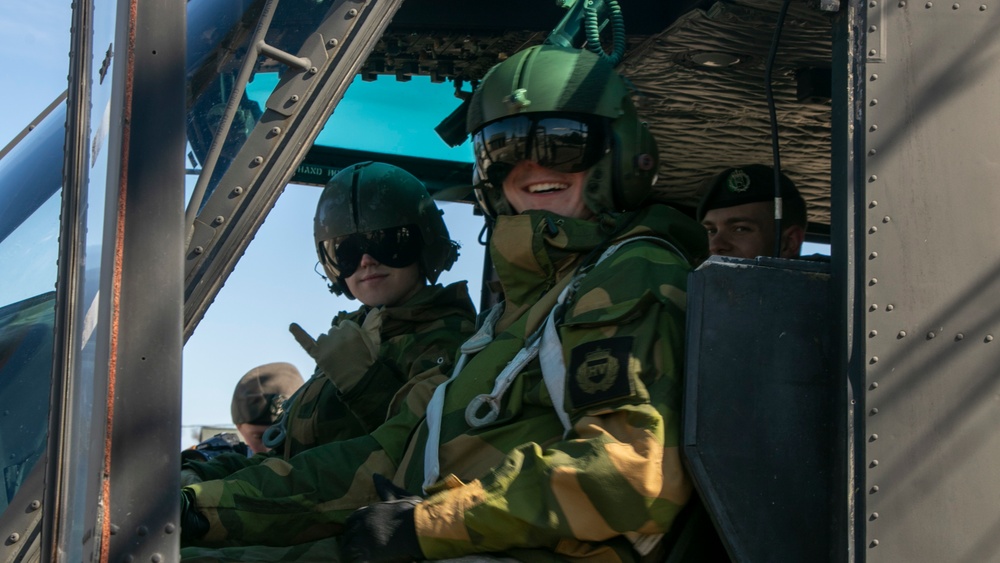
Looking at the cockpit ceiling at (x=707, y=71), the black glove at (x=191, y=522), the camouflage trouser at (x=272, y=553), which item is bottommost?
the camouflage trouser at (x=272, y=553)

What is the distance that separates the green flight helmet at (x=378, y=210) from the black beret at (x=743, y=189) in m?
0.90

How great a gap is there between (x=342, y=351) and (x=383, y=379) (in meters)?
0.15

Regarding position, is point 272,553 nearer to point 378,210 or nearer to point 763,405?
point 763,405

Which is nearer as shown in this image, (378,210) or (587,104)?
(587,104)

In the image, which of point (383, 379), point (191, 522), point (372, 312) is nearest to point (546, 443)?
point (191, 522)

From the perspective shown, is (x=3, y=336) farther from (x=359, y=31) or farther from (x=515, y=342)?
(x=515, y=342)

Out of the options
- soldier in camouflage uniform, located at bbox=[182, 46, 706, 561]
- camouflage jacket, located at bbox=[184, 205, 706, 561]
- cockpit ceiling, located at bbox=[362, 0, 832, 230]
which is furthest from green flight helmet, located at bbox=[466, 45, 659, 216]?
cockpit ceiling, located at bbox=[362, 0, 832, 230]

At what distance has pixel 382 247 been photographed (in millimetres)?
3986

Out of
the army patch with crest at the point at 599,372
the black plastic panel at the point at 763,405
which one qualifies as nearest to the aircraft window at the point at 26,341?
the army patch with crest at the point at 599,372

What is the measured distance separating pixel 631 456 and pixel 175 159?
3.05ft

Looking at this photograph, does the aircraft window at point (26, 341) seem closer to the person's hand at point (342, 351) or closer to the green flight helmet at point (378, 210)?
the person's hand at point (342, 351)

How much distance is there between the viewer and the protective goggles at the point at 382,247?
13.1 ft

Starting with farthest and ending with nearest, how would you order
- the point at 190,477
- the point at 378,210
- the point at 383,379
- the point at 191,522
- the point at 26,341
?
the point at 378,210 < the point at 383,379 < the point at 190,477 < the point at 191,522 < the point at 26,341

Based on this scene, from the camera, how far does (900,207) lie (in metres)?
2.17
